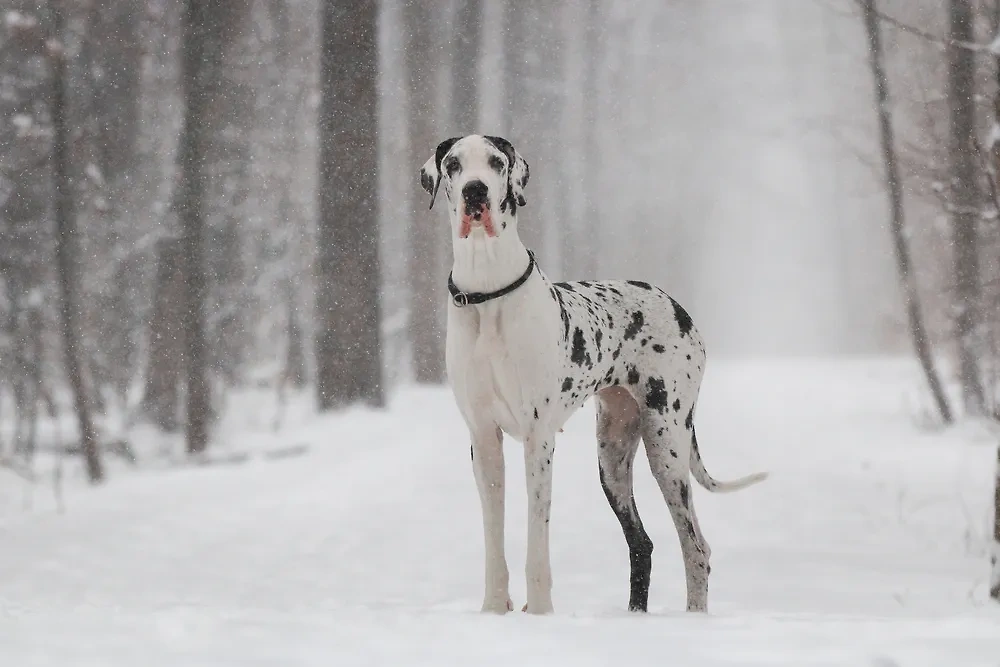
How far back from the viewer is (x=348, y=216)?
10.9m

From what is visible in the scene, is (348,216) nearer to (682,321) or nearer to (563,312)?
(682,321)

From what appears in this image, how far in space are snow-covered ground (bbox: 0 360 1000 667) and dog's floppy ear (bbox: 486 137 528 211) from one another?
179 cm

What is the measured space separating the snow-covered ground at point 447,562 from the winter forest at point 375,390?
3cm

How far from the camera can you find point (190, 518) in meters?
8.13

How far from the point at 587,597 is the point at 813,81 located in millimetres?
35736

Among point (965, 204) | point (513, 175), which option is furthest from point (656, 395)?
point (965, 204)

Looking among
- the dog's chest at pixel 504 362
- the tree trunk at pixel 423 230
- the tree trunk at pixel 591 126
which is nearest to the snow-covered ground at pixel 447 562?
the dog's chest at pixel 504 362

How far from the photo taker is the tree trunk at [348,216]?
35.6 feet

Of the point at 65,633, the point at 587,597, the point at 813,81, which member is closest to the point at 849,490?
the point at 587,597

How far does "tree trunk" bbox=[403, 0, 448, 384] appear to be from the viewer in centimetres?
1608

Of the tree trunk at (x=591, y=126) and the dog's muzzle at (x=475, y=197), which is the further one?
the tree trunk at (x=591, y=126)

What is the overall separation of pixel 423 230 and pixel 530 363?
12.7 meters

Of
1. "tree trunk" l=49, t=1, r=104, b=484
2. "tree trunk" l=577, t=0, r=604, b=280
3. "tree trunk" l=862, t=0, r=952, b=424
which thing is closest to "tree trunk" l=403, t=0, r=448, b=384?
"tree trunk" l=49, t=1, r=104, b=484

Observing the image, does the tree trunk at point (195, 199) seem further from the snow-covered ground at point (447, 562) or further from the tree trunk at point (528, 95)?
the tree trunk at point (528, 95)
